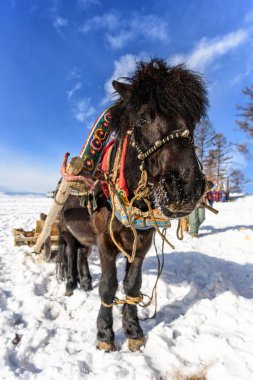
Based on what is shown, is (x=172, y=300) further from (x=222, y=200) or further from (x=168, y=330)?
(x=222, y=200)

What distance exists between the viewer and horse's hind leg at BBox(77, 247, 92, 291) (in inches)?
152

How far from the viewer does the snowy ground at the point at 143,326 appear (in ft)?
6.58

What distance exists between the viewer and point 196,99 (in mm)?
2012

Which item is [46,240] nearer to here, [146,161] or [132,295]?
[132,295]

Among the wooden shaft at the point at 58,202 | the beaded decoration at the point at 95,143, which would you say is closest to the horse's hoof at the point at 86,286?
the wooden shaft at the point at 58,202

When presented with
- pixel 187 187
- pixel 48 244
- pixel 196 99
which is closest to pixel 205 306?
pixel 187 187

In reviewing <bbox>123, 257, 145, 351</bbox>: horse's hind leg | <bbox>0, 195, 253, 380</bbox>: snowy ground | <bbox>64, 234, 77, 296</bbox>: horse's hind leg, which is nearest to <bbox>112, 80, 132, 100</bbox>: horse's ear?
<bbox>123, 257, 145, 351</bbox>: horse's hind leg

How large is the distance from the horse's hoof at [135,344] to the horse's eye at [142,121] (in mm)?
1988

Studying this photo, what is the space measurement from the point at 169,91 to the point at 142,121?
0.30 m

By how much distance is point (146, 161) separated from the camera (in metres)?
2.01

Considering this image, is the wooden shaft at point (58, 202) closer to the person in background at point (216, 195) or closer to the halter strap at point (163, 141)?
the halter strap at point (163, 141)

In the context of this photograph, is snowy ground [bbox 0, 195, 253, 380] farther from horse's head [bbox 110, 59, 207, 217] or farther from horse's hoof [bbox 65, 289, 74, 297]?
horse's head [bbox 110, 59, 207, 217]

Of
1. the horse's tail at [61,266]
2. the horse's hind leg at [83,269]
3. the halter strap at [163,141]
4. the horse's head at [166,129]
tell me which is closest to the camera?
the horse's head at [166,129]

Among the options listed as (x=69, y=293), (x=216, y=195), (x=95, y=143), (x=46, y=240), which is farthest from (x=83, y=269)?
(x=216, y=195)
